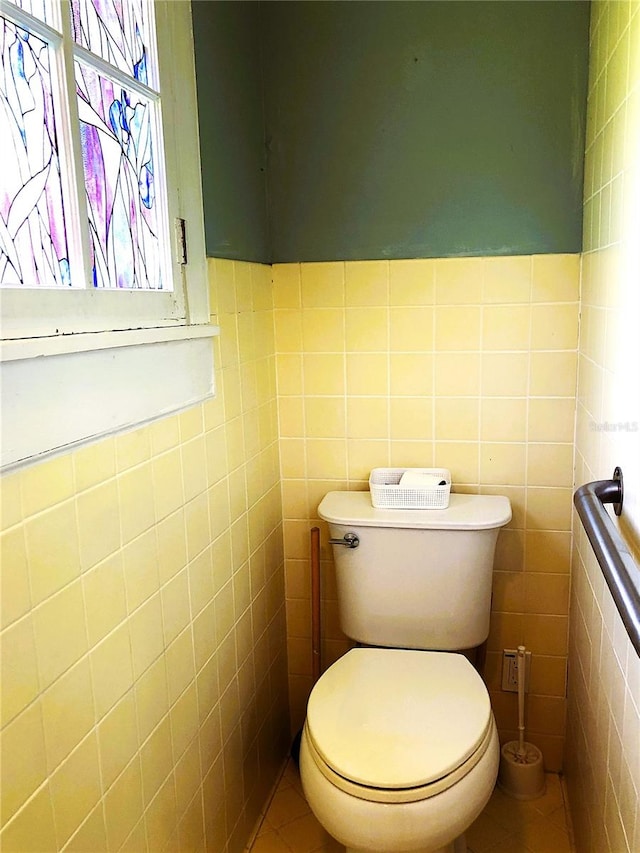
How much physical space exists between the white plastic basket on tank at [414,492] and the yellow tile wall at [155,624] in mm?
319

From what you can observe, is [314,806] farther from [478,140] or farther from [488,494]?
[478,140]

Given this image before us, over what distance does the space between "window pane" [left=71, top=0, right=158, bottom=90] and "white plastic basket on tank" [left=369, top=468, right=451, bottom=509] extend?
3.53 ft

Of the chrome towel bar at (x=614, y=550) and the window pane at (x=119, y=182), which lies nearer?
the chrome towel bar at (x=614, y=550)

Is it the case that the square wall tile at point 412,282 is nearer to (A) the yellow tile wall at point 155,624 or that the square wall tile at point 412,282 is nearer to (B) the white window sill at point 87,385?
(A) the yellow tile wall at point 155,624

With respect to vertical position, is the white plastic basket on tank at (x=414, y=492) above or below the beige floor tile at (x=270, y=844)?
above

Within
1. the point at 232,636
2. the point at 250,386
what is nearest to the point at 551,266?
the point at 250,386

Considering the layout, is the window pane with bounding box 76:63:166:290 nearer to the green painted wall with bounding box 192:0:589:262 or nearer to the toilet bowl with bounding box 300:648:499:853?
the green painted wall with bounding box 192:0:589:262

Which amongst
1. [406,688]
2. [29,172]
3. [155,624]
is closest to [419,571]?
[406,688]

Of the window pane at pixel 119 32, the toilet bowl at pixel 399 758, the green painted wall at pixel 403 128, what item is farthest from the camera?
the green painted wall at pixel 403 128

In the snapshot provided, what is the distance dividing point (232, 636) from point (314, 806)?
0.43 meters

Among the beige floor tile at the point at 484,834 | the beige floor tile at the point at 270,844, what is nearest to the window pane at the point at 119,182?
the beige floor tile at the point at 270,844

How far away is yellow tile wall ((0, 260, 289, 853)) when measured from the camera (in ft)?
3.02

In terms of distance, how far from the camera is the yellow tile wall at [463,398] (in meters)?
1.81

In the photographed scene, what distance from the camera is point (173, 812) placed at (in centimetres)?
132
